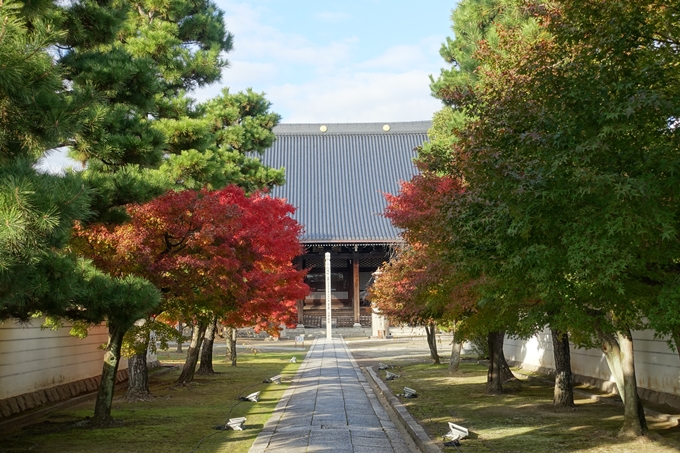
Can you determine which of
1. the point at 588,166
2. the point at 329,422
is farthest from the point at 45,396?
the point at 588,166

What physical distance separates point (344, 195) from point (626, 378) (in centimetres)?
4488

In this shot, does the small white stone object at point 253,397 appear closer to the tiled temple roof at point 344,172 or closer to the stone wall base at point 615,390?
the stone wall base at point 615,390

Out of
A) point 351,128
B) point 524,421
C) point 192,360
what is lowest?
point 524,421

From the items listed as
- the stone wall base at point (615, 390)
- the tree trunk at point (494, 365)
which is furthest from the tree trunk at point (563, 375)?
the tree trunk at point (494, 365)

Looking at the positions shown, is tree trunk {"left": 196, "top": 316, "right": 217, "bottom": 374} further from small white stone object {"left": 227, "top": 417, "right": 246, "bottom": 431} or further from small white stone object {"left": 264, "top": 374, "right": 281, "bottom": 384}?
small white stone object {"left": 227, "top": 417, "right": 246, "bottom": 431}

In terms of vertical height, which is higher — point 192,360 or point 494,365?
point 192,360

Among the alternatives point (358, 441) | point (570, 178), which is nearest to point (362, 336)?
point (358, 441)

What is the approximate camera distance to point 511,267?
778 cm

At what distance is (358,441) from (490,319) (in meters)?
4.52

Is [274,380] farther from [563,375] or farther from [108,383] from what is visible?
[563,375]

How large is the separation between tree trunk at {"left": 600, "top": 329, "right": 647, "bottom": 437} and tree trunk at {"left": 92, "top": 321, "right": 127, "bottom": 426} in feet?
24.7

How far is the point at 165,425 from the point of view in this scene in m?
12.0

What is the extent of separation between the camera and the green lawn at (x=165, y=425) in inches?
394

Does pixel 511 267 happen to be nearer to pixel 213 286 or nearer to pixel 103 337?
pixel 213 286
